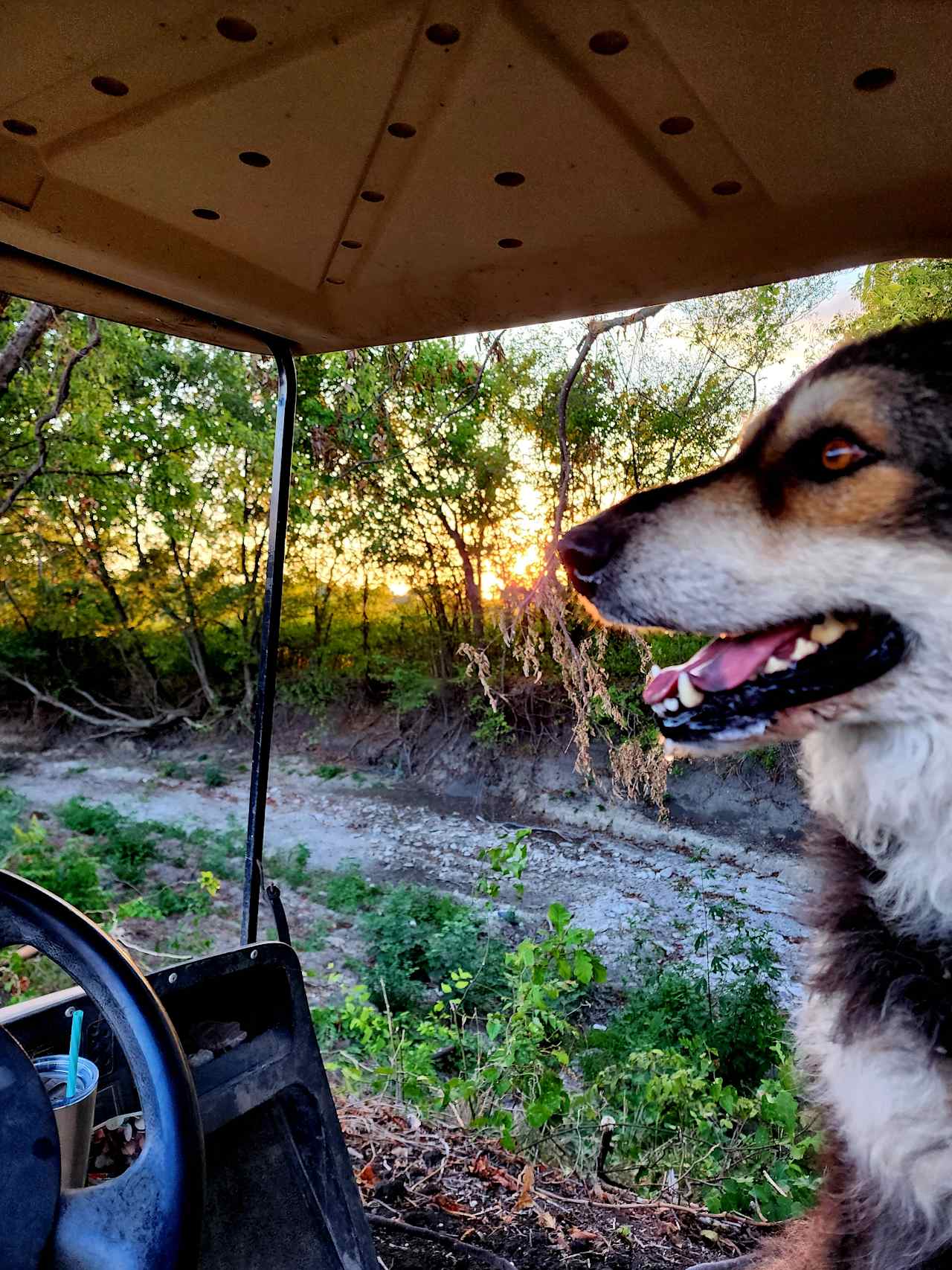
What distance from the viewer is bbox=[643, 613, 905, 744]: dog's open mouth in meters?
1.39

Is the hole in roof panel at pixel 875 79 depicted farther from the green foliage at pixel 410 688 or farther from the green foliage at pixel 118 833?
the green foliage at pixel 410 688

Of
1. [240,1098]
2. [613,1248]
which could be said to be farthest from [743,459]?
[613,1248]

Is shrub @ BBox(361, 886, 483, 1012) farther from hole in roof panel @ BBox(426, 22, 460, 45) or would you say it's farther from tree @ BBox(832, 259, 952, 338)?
hole in roof panel @ BBox(426, 22, 460, 45)

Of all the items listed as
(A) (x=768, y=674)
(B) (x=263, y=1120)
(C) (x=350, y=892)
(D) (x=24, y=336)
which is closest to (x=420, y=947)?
(C) (x=350, y=892)

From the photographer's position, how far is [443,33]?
40.8 inches

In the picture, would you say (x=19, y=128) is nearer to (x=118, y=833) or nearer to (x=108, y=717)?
(x=118, y=833)

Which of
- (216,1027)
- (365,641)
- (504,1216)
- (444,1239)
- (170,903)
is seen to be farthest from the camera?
(365,641)

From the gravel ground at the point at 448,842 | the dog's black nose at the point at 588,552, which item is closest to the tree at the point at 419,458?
the gravel ground at the point at 448,842

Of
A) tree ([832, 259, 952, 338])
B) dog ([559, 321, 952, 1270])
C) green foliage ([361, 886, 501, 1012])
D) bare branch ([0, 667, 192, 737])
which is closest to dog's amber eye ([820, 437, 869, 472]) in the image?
dog ([559, 321, 952, 1270])

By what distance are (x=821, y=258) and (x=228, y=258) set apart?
1.14 meters

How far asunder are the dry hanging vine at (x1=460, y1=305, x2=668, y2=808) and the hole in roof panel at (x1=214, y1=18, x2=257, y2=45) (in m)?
2.62

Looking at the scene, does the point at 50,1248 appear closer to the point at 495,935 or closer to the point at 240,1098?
the point at 240,1098

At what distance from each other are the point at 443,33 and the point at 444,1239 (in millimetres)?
2777

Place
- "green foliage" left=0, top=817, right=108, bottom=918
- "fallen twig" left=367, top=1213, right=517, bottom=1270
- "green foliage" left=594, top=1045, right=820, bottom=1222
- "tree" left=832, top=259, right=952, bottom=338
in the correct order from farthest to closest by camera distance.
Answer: "green foliage" left=0, top=817, right=108, bottom=918 → "tree" left=832, top=259, right=952, bottom=338 → "green foliage" left=594, top=1045, right=820, bottom=1222 → "fallen twig" left=367, top=1213, right=517, bottom=1270
